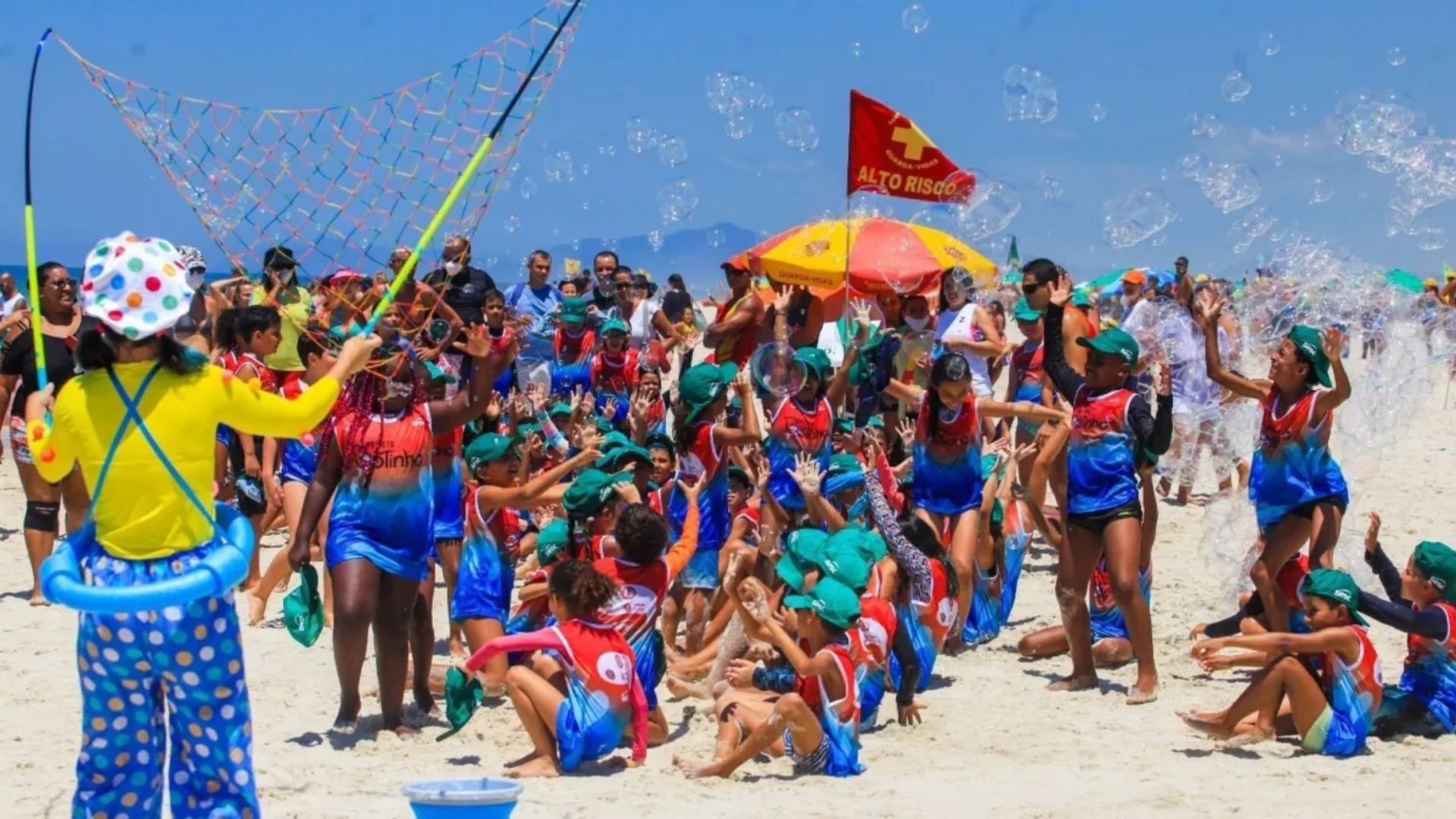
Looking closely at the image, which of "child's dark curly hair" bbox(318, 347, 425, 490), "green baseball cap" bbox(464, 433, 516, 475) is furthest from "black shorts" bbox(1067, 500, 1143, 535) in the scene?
"child's dark curly hair" bbox(318, 347, 425, 490)

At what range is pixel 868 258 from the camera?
1252 centimetres

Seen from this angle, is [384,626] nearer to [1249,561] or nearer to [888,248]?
[1249,561]

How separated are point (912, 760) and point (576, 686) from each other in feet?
4.42

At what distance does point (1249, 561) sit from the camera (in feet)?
29.2

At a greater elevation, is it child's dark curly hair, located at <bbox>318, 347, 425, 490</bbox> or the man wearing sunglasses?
the man wearing sunglasses

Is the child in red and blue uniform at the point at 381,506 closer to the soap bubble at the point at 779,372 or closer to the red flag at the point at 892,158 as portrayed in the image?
the soap bubble at the point at 779,372

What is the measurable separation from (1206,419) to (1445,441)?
677cm

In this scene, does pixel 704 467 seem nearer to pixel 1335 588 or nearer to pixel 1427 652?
pixel 1335 588

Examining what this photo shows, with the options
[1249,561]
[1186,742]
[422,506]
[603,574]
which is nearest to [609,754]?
[603,574]

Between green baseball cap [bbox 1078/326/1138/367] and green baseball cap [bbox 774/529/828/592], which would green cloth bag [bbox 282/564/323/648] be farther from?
green baseball cap [bbox 1078/326/1138/367]

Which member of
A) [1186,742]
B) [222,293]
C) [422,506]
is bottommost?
[1186,742]

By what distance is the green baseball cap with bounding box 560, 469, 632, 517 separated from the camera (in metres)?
6.99

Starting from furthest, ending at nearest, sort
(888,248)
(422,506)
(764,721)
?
(888,248) → (422,506) → (764,721)

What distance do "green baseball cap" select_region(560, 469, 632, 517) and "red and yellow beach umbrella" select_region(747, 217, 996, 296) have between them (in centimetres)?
521
